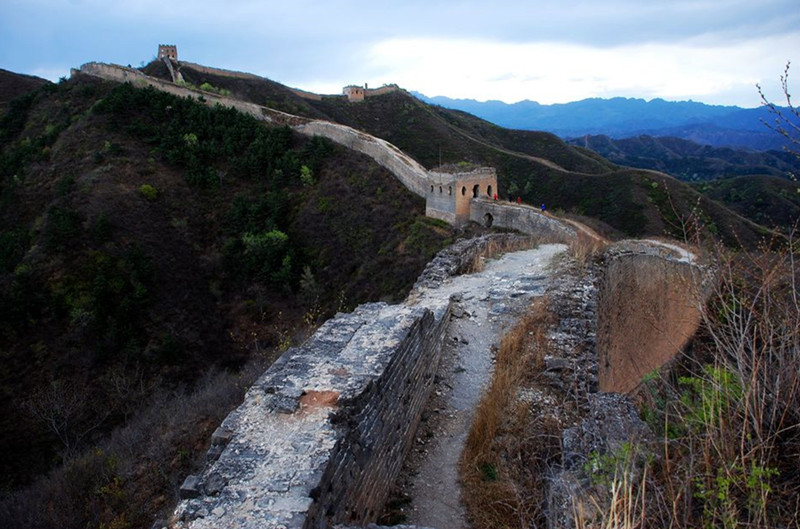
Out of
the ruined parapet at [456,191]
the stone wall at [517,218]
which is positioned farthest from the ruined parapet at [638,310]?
the ruined parapet at [456,191]

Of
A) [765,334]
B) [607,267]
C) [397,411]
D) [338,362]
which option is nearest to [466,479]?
[397,411]

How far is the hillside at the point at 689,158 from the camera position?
88562 mm

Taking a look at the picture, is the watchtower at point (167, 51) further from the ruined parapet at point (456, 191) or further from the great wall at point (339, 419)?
the great wall at point (339, 419)

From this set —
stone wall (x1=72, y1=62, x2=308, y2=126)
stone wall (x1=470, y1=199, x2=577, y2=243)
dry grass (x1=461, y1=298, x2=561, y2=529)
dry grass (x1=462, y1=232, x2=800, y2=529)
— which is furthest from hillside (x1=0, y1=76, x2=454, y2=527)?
dry grass (x1=462, y1=232, x2=800, y2=529)

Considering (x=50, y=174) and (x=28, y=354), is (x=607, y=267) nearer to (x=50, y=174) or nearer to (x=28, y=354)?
(x=28, y=354)

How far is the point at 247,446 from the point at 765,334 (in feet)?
10.8

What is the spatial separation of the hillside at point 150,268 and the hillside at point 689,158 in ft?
258

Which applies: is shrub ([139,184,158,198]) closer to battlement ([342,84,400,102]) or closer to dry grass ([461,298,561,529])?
dry grass ([461,298,561,529])

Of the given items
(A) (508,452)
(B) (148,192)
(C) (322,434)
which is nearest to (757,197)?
(B) (148,192)

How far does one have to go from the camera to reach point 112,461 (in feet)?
27.2

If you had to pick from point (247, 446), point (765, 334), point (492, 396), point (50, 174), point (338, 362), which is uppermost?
point (50, 174)

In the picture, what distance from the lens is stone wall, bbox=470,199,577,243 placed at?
16641mm

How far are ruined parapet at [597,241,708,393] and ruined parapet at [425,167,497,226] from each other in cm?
1076

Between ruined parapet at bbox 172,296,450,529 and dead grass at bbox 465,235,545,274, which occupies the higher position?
dead grass at bbox 465,235,545,274
